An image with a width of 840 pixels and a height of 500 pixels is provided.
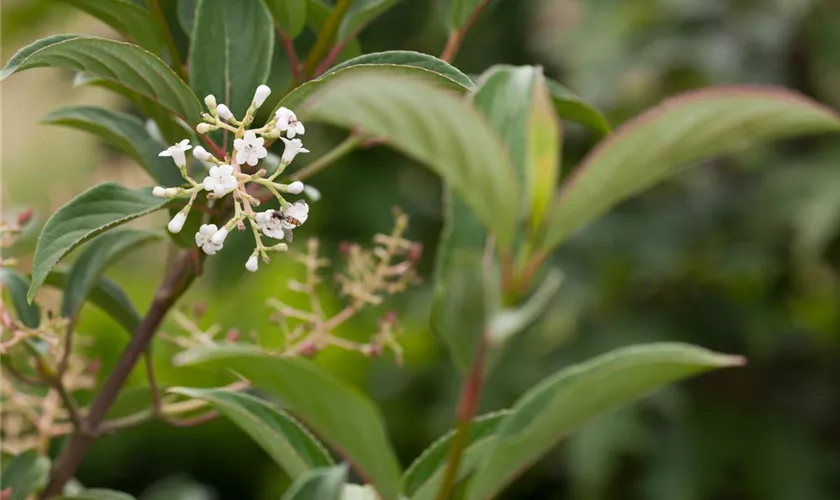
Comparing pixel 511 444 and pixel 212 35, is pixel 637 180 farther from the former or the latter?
pixel 212 35

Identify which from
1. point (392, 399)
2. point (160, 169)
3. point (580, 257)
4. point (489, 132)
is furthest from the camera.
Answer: point (392, 399)

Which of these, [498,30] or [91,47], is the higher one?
[91,47]

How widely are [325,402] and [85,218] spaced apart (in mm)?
110

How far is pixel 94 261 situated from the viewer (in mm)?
407

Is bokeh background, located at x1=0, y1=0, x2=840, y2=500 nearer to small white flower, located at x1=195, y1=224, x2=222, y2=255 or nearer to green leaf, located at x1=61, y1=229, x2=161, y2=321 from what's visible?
green leaf, located at x1=61, y1=229, x2=161, y2=321

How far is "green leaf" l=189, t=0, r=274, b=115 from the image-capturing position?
36 cm

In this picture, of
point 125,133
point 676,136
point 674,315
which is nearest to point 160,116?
point 125,133

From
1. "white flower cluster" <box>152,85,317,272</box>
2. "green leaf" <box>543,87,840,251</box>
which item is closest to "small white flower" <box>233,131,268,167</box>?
"white flower cluster" <box>152,85,317,272</box>

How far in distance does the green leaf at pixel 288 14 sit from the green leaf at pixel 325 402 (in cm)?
17

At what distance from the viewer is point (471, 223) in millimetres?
308

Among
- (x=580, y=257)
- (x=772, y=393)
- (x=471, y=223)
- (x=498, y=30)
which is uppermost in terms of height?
(x=471, y=223)

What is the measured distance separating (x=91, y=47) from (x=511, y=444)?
182 mm

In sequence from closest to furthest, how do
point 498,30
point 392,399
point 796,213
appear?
point 796,213 < point 392,399 < point 498,30

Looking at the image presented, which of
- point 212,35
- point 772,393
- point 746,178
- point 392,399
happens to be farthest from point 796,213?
point 212,35
